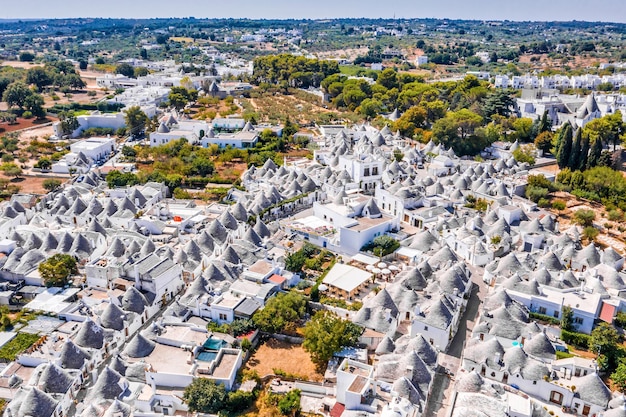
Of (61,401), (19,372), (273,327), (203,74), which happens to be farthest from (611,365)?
(203,74)

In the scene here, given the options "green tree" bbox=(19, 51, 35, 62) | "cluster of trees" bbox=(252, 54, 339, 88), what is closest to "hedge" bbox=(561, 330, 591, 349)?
"cluster of trees" bbox=(252, 54, 339, 88)

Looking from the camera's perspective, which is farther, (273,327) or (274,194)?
(274,194)

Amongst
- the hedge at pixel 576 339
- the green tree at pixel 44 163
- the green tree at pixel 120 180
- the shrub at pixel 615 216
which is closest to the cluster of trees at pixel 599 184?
the shrub at pixel 615 216

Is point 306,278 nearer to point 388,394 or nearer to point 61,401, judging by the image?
point 388,394

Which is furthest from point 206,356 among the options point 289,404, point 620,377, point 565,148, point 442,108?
point 442,108

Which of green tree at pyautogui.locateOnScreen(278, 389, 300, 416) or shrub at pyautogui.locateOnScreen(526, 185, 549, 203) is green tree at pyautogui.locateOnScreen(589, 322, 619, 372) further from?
shrub at pyautogui.locateOnScreen(526, 185, 549, 203)

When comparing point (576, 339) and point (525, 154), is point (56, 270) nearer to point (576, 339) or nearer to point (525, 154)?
point (576, 339)

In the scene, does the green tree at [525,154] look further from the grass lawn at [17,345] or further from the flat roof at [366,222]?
the grass lawn at [17,345]
